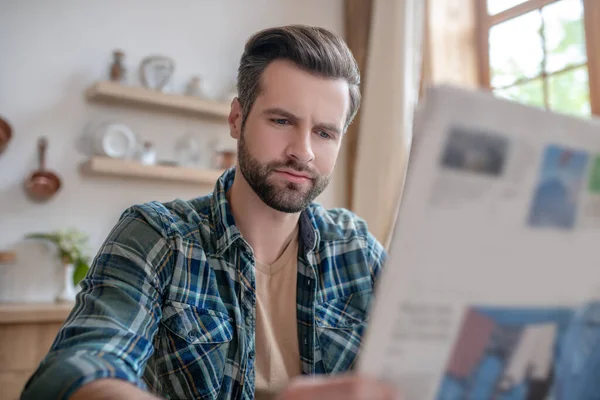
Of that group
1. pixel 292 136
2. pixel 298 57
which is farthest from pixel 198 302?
pixel 298 57

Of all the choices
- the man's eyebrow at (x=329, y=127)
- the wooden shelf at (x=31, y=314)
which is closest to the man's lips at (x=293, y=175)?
the man's eyebrow at (x=329, y=127)

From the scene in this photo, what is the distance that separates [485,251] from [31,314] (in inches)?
81.8

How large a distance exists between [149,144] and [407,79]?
1.35m

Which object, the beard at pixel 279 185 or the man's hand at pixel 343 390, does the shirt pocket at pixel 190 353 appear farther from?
the man's hand at pixel 343 390

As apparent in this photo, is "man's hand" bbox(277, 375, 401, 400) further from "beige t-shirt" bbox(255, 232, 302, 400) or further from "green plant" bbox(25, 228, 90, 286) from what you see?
"green plant" bbox(25, 228, 90, 286)

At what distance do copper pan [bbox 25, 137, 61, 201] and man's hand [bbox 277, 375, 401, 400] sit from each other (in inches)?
94.3

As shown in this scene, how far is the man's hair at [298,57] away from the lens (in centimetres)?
114

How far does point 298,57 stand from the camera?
3.73 feet

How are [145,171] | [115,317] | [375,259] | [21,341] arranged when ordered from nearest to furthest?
[115,317]
[375,259]
[21,341]
[145,171]

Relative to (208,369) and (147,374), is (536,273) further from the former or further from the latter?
(147,374)

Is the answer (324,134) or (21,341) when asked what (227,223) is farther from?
(21,341)

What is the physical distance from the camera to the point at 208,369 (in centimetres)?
98

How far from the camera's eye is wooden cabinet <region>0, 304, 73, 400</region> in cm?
204

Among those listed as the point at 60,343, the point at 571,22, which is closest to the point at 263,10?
the point at 571,22
